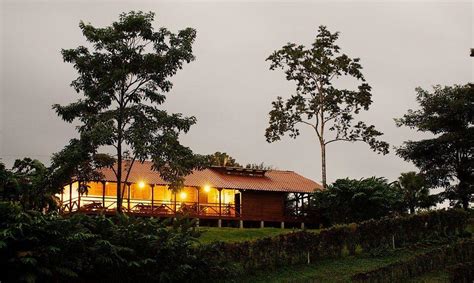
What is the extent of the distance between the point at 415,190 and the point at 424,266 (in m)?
21.0

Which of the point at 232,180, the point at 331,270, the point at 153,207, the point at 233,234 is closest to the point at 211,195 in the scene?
the point at 232,180

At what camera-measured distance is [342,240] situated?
87.8 feet

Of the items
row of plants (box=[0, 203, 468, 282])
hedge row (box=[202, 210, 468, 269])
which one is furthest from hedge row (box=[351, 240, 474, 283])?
row of plants (box=[0, 203, 468, 282])

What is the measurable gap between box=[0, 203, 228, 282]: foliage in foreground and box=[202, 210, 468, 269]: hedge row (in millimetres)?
1922

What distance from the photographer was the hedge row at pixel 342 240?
24.2 metres

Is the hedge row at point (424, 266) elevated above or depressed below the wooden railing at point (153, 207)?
below

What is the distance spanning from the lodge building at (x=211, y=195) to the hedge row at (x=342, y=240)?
13.9 m

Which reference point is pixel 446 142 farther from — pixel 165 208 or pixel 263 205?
pixel 165 208

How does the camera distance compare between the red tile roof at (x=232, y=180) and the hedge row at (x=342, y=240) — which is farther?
the red tile roof at (x=232, y=180)

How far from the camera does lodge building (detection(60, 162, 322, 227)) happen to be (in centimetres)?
3938

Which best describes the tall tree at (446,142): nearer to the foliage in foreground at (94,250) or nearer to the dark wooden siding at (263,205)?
the dark wooden siding at (263,205)

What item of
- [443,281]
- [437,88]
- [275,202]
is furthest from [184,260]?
[437,88]

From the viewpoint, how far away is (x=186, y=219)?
2291 cm

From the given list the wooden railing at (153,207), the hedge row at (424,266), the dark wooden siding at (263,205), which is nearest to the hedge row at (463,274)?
the hedge row at (424,266)
